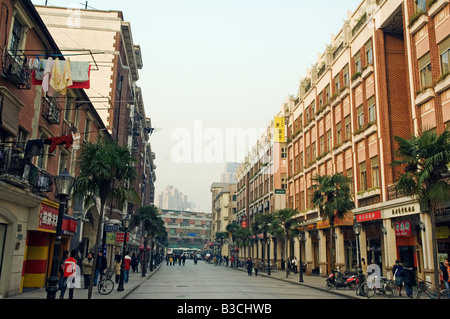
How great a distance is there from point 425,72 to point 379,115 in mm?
5258

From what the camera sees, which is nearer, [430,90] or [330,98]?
[430,90]

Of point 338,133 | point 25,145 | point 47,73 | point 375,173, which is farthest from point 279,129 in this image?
point 47,73

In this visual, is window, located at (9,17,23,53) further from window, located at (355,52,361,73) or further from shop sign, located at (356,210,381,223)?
window, located at (355,52,361,73)

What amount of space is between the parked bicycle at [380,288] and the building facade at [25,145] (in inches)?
614

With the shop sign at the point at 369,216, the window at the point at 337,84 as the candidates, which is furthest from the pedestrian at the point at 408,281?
the window at the point at 337,84

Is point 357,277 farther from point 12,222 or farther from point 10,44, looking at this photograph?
point 10,44

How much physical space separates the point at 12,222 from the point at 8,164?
138 inches

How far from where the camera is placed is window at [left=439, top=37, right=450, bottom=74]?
2170 centimetres

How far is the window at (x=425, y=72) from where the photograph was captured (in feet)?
77.0

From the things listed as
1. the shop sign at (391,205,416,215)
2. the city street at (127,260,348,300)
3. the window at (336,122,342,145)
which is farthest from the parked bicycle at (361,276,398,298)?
the window at (336,122,342,145)

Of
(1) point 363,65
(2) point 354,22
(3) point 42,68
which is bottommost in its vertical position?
(3) point 42,68
